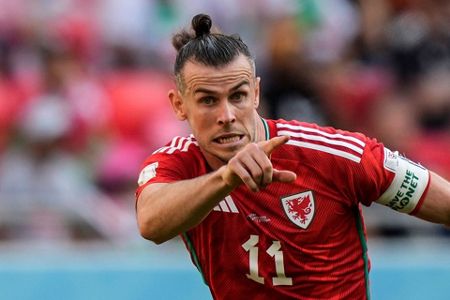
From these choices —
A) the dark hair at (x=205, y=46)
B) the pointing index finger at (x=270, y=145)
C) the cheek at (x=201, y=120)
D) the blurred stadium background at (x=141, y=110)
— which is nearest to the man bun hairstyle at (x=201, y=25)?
the dark hair at (x=205, y=46)

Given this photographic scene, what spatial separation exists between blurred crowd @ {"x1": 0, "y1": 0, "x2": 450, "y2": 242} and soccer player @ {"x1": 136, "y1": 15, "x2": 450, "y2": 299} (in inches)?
135

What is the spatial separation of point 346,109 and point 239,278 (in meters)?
5.02

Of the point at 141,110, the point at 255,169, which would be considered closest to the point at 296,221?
the point at 255,169

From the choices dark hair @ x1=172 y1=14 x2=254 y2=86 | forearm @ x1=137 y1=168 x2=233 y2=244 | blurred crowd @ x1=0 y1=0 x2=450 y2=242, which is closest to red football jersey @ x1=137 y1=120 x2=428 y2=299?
forearm @ x1=137 y1=168 x2=233 y2=244

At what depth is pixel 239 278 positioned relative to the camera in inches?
195

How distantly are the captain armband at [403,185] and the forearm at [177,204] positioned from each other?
95 centimetres

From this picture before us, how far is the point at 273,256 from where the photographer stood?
192 inches

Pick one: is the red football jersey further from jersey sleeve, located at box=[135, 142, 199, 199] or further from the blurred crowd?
the blurred crowd

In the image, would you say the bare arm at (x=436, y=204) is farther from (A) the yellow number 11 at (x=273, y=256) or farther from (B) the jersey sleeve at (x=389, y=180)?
(A) the yellow number 11 at (x=273, y=256)

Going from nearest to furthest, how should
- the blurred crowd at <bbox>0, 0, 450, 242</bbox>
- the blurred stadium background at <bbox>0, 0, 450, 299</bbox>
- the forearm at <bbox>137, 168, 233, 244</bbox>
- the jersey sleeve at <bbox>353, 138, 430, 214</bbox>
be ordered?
the forearm at <bbox>137, 168, 233, 244</bbox> < the jersey sleeve at <bbox>353, 138, 430, 214</bbox> < the blurred stadium background at <bbox>0, 0, 450, 299</bbox> < the blurred crowd at <bbox>0, 0, 450, 242</bbox>

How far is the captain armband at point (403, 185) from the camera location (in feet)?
15.8

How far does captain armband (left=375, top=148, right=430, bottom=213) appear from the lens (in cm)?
481

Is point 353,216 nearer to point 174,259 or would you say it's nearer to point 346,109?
point 174,259

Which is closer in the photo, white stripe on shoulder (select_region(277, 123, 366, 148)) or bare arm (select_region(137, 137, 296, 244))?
bare arm (select_region(137, 137, 296, 244))
